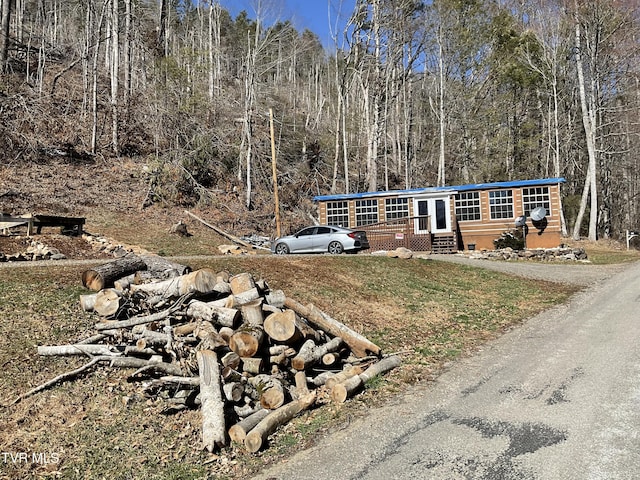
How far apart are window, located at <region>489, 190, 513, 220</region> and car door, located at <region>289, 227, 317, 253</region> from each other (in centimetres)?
1045

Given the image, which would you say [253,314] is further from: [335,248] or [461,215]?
[461,215]

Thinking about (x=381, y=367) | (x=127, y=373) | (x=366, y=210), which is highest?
(x=366, y=210)

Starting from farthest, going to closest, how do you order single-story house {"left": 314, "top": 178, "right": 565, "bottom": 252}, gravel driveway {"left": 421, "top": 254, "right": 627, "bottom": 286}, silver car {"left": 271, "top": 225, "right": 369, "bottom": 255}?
1. single-story house {"left": 314, "top": 178, "right": 565, "bottom": 252}
2. silver car {"left": 271, "top": 225, "right": 369, "bottom": 255}
3. gravel driveway {"left": 421, "top": 254, "right": 627, "bottom": 286}

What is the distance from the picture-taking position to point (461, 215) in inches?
957

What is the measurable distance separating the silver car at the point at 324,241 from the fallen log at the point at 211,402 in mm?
13024

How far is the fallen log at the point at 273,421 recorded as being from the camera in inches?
167

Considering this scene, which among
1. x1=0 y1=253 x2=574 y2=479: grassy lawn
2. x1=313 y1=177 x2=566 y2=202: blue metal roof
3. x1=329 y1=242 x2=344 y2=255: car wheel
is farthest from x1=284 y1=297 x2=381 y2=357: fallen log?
x1=313 y1=177 x2=566 y2=202: blue metal roof

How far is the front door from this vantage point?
78.6ft

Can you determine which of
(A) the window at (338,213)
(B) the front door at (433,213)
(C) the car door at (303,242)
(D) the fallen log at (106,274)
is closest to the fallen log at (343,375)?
(D) the fallen log at (106,274)

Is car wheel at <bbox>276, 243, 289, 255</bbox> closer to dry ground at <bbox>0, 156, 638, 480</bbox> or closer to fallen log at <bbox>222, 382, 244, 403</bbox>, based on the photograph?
dry ground at <bbox>0, 156, 638, 480</bbox>

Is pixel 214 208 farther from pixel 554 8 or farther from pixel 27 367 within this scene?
pixel 554 8

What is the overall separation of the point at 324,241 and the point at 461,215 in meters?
9.42

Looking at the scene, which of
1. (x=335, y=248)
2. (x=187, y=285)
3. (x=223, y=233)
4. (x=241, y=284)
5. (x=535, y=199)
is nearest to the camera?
(x=187, y=285)

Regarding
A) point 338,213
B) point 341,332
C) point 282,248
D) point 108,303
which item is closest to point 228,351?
point 341,332
